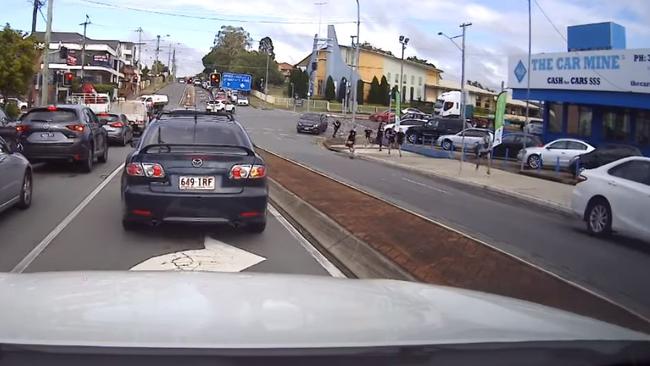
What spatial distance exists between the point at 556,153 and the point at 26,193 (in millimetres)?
23217

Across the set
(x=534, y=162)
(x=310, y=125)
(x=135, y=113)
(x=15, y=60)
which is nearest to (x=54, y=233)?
(x=534, y=162)

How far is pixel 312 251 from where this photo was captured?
30.1ft

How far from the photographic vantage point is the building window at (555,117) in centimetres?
4238

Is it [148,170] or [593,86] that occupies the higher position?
[593,86]

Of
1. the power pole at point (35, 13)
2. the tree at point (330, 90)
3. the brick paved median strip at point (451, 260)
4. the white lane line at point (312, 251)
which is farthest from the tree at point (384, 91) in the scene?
the white lane line at point (312, 251)

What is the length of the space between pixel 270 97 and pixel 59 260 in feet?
377

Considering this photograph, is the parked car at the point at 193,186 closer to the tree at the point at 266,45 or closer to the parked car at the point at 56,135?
the parked car at the point at 56,135

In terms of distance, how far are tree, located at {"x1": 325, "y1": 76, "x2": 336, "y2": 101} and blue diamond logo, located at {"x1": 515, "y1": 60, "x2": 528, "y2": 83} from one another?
2857 inches

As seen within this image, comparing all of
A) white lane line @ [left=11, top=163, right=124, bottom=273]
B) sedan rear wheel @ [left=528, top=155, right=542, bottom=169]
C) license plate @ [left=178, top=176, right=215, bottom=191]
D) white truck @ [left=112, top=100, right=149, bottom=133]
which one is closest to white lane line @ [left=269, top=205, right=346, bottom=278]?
license plate @ [left=178, top=176, right=215, bottom=191]

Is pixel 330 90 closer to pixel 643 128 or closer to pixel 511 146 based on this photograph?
pixel 511 146

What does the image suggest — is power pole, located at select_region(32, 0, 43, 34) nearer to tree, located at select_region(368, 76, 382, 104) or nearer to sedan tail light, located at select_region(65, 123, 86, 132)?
sedan tail light, located at select_region(65, 123, 86, 132)

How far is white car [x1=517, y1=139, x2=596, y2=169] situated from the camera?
2938 centimetres

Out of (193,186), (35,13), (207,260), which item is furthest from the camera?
(35,13)

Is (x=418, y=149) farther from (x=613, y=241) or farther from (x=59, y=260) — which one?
(x=59, y=260)
